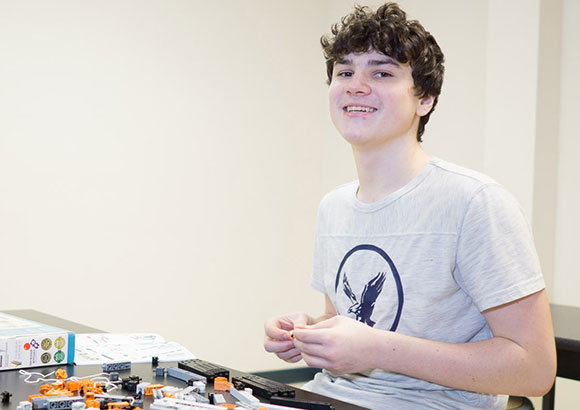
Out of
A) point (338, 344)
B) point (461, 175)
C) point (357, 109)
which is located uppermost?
point (357, 109)

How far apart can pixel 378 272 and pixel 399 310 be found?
0.28 feet

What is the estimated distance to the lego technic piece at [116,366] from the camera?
1.14 meters

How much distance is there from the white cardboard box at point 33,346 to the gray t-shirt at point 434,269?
1.63 feet

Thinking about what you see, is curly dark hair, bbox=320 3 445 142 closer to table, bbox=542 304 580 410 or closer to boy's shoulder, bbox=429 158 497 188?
boy's shoulder, bbox=429 158 497 188

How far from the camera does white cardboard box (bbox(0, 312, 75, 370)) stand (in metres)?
1.15

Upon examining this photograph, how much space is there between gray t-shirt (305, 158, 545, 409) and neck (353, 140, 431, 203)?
29 millimetres

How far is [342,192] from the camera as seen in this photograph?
151 centimetres

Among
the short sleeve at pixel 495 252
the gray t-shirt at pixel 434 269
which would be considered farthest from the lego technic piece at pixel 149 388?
the short sleeve at pixel 495 252

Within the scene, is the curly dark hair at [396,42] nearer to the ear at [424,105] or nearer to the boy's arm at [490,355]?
the ear at [424,105]

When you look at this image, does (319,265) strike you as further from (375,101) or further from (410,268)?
(375,101)

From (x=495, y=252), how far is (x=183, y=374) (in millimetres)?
581

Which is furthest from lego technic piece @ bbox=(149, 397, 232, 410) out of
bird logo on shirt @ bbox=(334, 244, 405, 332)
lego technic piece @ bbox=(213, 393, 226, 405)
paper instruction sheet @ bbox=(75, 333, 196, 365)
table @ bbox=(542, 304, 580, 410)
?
table @ bbox=(542, 304, 580, 410)

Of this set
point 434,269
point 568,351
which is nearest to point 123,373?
point 434,269

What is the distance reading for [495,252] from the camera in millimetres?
1155
